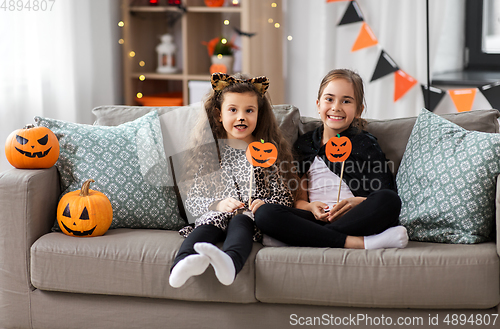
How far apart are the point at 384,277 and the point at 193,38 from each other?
2342mm

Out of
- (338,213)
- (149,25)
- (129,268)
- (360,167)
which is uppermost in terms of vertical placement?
(149,25)

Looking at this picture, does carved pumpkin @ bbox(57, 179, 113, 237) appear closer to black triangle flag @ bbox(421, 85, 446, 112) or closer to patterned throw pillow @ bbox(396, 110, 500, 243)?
patterned throw pillow @ bbox(396, 110, 500, 243)

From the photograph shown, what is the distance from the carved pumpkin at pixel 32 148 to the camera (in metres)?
1.71

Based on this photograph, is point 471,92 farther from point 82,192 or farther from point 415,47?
point 82,192

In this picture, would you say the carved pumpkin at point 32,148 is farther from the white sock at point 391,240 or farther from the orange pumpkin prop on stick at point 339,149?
the white sock at point 391,240

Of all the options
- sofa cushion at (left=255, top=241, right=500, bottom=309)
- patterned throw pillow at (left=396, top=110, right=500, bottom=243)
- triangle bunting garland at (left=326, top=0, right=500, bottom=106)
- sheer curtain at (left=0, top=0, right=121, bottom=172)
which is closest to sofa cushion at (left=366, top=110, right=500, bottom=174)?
patterned throw pillow at (left=396, top=110, right=500, bottom=243)

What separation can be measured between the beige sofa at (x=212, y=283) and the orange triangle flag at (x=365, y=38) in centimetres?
179

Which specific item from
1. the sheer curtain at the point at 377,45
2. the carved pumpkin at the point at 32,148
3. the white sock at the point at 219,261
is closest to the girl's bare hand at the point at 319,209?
the white sock at the point at 219,261

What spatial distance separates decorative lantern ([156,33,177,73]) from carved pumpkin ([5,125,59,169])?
178 cm

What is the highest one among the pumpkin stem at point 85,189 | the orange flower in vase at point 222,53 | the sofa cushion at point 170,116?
the orange flower in vase at point 222,53

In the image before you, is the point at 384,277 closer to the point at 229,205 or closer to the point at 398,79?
the point at 229,205

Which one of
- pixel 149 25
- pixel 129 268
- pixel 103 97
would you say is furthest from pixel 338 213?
pixel 149 25

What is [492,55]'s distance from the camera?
3.18 m

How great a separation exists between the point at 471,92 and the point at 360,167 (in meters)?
1.43
